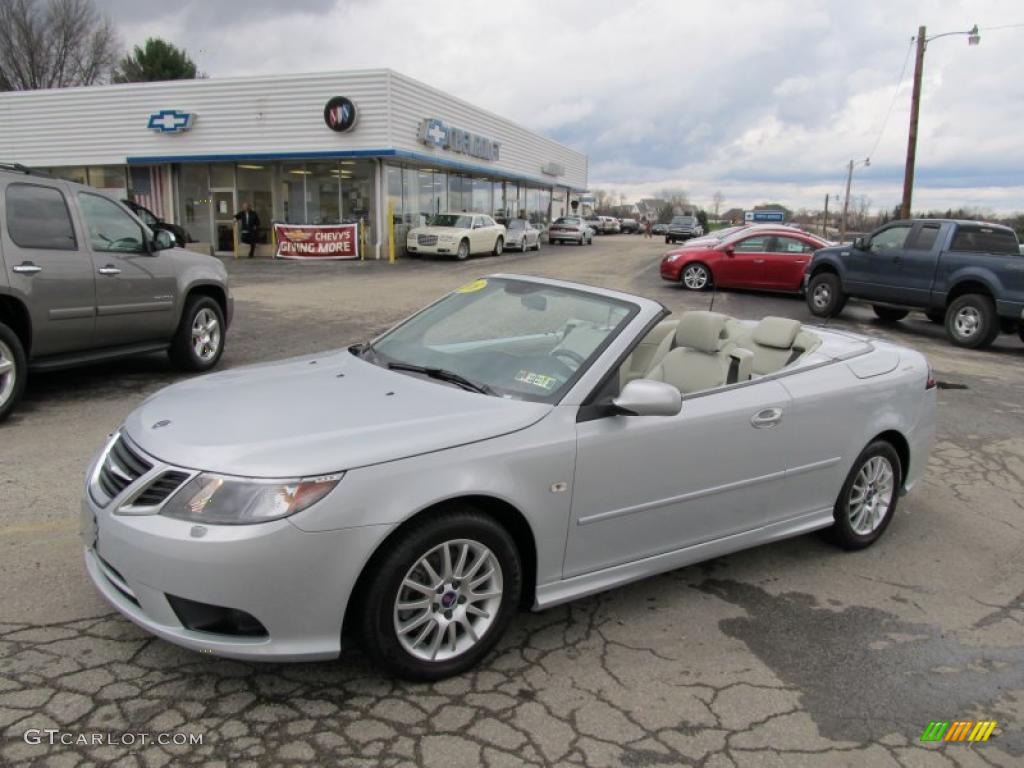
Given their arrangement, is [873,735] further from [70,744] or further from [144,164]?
[144,164]

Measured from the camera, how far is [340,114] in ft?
83.0

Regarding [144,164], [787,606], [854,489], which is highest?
[144,164]

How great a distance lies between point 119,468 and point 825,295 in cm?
1408

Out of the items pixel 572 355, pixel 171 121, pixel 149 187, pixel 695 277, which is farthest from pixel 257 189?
pixel 572 355

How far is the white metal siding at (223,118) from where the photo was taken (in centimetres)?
2547

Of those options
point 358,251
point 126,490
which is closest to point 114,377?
point 126,490

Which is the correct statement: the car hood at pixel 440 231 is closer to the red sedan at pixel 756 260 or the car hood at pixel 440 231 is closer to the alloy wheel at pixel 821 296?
the red sedan at pixel 756 260

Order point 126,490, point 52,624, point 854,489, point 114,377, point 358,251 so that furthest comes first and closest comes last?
point 358,251 < point 114,377 < point 854,489 < point 52,624 < point 126,490

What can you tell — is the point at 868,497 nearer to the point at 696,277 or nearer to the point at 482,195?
the point at 696,277

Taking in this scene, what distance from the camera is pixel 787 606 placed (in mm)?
3756

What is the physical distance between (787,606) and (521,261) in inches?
948

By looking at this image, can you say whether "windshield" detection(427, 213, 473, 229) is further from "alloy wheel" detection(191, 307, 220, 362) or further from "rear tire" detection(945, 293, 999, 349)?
"alloy wheel" detection(191, 307, 220, 362)

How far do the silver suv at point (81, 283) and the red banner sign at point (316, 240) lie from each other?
1843 cm

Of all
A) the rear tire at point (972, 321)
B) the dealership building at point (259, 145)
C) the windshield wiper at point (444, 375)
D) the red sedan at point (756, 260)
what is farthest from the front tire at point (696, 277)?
the windshield wiper at point (444, 375)
